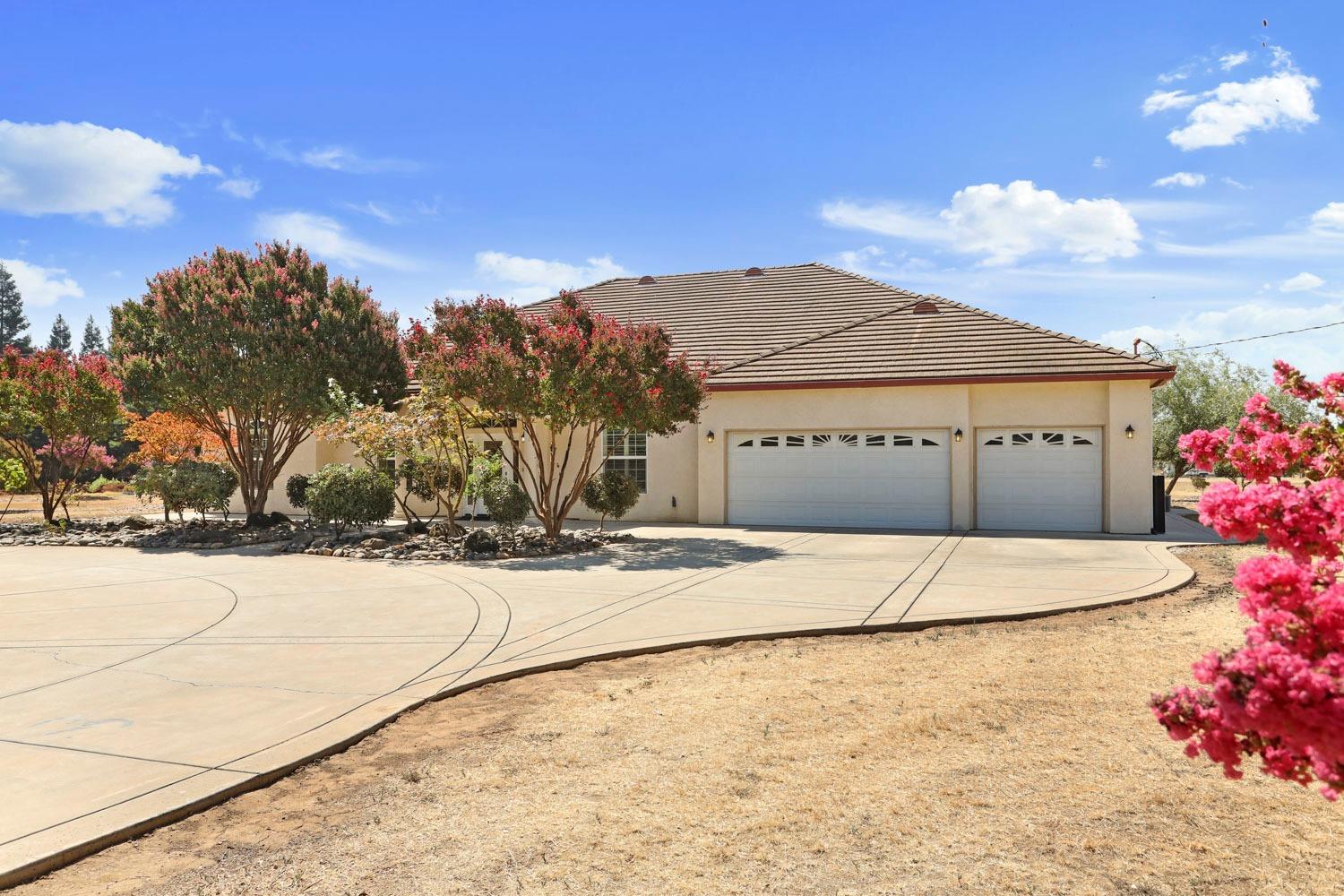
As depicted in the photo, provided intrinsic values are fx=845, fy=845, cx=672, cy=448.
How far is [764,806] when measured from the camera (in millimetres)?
3951

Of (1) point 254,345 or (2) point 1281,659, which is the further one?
(1) point 254,345

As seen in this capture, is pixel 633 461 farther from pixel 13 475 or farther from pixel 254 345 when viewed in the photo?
pixel 13 475

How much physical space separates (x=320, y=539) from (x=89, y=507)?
1988 centimetres

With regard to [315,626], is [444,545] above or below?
above

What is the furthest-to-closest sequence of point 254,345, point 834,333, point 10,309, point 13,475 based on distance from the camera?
1. point 10,309
2. point 834,333
3. point 13,475
4. point 254,345

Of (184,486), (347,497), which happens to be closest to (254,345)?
(184,486)

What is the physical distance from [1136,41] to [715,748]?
465 inches

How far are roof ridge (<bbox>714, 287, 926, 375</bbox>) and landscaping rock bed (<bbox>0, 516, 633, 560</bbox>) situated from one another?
18.7 ft

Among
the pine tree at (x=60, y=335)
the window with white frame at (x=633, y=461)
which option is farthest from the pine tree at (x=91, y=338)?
the window with white frame at (x=633, y=461)

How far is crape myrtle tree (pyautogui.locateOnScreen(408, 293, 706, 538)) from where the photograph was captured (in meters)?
13.3

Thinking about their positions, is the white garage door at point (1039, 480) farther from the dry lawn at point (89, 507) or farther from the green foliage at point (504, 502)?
the dry lawn at point (89, 507)

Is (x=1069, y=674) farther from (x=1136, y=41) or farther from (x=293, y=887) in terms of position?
(x=1136, y=41)

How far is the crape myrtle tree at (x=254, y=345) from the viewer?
16547mm

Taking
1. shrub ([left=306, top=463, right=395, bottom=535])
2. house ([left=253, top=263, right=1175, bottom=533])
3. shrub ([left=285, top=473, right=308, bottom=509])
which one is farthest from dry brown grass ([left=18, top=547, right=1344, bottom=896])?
shrub ([left=285, top=473, right=308, bottom=509])
